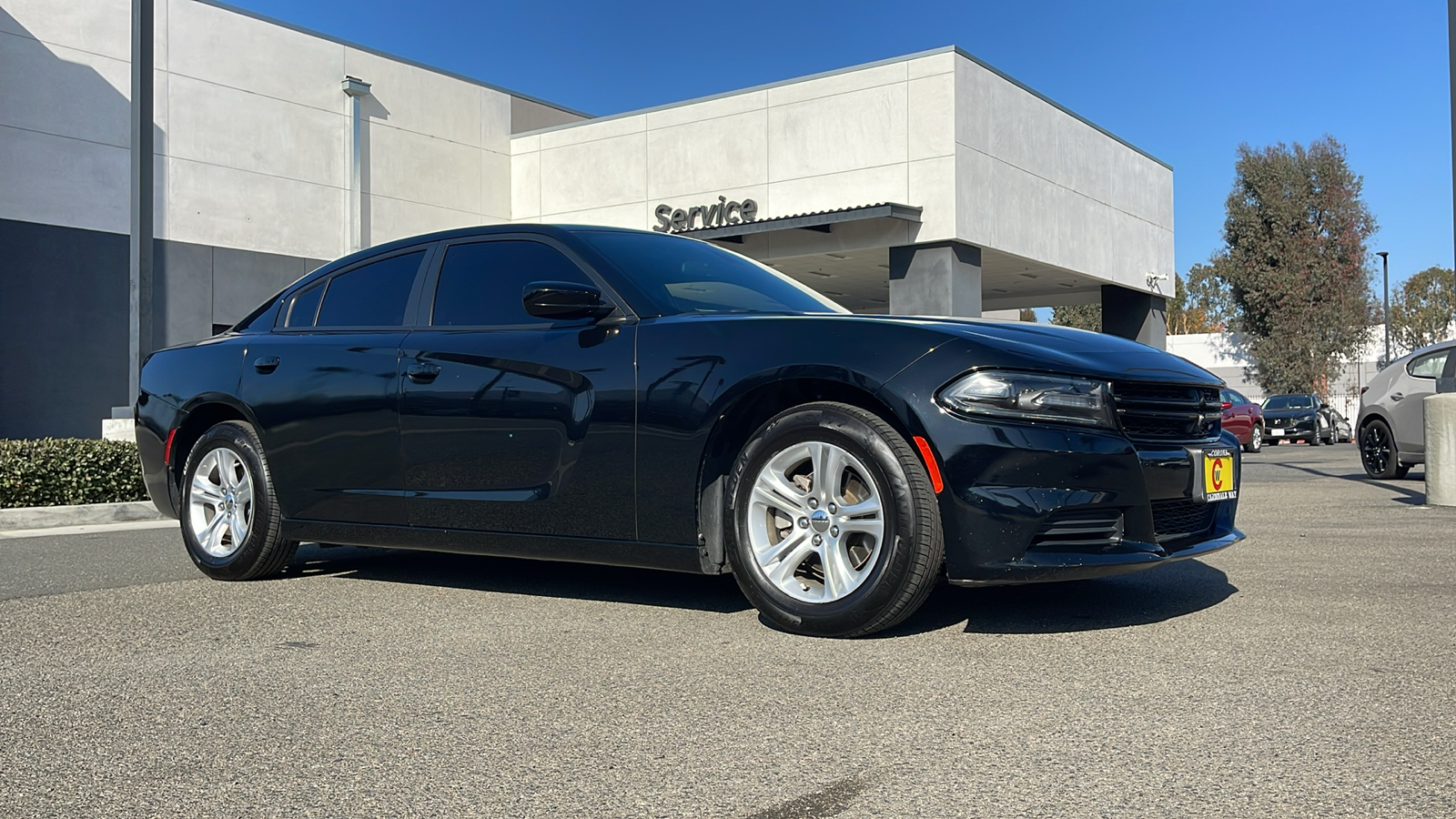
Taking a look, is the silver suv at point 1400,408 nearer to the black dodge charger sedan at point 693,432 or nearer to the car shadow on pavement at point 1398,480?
the car shadow on pavement at point 1398,480

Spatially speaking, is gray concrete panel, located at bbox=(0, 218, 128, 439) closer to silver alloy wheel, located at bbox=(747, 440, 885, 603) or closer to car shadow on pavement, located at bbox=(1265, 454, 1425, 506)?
silver alloy wheel, located at bbox=(747, 440, 885, 603)

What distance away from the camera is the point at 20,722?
125 inches

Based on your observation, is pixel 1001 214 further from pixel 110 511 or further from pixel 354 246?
pixel 110 511

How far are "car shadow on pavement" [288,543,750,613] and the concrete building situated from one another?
39.0 ft

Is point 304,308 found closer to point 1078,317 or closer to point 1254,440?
point 1254,440

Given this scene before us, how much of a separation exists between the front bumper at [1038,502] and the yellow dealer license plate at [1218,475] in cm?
45

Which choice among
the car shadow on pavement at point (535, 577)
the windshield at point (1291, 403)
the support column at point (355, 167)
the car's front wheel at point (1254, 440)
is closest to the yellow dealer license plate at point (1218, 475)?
the car shadow on pavement at point (535, 577)

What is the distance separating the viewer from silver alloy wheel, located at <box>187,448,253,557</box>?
581cm

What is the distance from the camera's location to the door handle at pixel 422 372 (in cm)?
506

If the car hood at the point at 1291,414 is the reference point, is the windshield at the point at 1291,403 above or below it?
above

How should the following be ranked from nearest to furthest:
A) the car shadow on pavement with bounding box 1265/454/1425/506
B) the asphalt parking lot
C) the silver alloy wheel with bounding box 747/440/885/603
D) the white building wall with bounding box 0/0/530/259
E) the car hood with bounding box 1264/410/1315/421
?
the asphalt parking lot, the silver alloy wheel with bounding box 747/440/885/603, the car shadow on pavement with bounding box 1265/454/1425/506, the white building wall with bounding box 0/0/530/259, the car hood with bounding box 1264/410/1315/421

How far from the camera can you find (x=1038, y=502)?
12.6ft

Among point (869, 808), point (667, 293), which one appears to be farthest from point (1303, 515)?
point (869, 808)

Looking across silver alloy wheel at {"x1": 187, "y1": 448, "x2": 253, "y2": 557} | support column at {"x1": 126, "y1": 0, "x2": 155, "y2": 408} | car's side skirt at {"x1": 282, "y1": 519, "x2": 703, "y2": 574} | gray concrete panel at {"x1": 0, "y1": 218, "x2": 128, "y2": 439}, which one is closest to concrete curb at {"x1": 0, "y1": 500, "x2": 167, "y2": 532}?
support column at {"x1": 126, "y1": 0, "x2": 155, "y2": 408}
